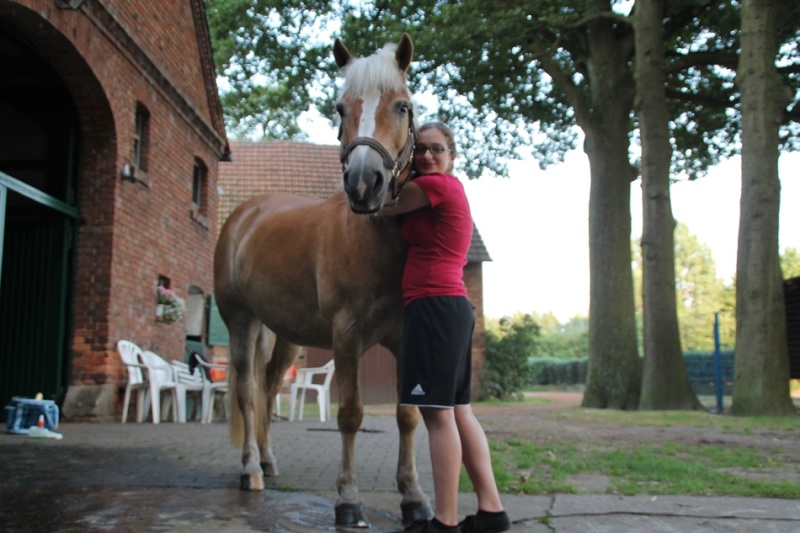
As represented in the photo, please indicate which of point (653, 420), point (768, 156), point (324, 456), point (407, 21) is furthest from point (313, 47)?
point (324, 456)

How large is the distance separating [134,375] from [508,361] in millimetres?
14650

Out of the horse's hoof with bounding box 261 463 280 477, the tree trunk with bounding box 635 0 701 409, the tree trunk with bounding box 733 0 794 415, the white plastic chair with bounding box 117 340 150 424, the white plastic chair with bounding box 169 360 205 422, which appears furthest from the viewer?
the tree trunk with bounding box 635 0 701 409

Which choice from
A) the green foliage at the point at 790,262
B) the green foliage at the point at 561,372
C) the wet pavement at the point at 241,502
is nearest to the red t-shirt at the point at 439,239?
the wet pavement at the point at 241,502

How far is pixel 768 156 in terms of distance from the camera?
1209cm

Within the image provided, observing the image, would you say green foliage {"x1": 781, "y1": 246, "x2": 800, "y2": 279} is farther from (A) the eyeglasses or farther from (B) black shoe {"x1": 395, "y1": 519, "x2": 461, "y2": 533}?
(B) black shoe {"x1": 395, "y1": 519, "x2": 461, "y2": 533}

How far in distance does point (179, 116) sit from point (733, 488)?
11940mm

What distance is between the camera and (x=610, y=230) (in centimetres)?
1516

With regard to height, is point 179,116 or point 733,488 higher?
point 179,116

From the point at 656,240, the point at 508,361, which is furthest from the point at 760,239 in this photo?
the point at 508,361

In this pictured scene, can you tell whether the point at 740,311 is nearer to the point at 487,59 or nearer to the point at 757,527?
the point at 487,59

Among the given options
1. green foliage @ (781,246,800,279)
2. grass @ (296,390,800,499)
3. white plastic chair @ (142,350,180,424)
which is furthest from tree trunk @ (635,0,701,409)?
green foliage @ (781,246,800,279)

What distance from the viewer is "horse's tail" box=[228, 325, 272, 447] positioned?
17.2 ft

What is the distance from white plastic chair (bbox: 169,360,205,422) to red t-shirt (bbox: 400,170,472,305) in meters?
9.39

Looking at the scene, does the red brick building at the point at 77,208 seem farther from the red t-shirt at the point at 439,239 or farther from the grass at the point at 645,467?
the red t-shirt at the point at 439,239
